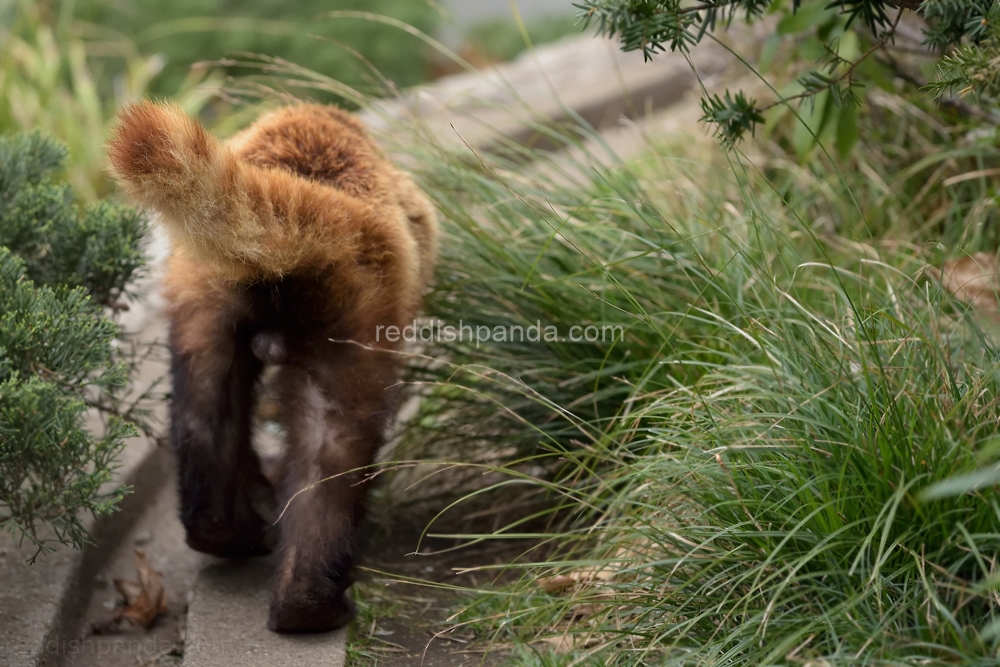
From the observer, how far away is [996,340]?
247 centimetres

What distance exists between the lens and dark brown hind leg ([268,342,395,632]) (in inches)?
95.5

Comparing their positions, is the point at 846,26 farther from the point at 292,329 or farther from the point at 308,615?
the point at 308,615

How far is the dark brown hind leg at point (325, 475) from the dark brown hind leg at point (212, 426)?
0.54ft

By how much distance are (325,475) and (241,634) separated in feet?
1.61

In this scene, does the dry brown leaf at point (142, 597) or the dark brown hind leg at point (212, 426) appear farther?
the dry brown leaf at point (142, 597)

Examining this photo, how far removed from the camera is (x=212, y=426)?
8.48 feet

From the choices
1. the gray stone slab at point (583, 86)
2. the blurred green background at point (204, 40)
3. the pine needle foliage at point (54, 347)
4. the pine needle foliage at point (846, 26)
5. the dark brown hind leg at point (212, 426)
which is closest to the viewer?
the pine needle foliage at point (846, 26)

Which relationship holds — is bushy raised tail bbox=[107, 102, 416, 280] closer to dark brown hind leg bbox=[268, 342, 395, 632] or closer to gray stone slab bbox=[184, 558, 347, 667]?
dark brown hind leg bbox=[268, 342, 395, 632]

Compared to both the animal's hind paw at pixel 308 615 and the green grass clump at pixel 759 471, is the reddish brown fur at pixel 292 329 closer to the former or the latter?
the animal's hind paw at pixel 308 615

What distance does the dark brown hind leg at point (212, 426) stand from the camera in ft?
8.36

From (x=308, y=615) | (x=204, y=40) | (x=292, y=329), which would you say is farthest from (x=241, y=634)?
(x=204, y=40)

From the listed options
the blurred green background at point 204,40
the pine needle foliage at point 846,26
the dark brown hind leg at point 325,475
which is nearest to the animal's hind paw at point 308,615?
the dark brown hind leg at point 325,475

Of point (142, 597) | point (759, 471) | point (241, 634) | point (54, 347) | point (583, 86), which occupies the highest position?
point (583, 86)

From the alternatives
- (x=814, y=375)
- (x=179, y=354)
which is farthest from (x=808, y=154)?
(x=179, y=354)
